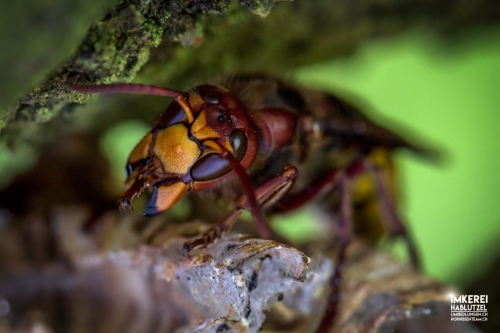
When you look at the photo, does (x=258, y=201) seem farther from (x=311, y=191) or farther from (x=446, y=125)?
(x=446, y=125)

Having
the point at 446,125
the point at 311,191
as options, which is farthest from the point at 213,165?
the point at 446,125

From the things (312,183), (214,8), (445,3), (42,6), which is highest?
(445,3)

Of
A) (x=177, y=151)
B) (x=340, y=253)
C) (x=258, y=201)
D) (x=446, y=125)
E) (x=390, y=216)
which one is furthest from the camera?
(x=446, y=125)

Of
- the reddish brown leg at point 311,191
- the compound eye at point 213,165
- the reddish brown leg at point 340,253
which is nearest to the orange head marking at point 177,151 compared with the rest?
the compound eye at point 213,165

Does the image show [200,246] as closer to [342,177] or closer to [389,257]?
[342,177]

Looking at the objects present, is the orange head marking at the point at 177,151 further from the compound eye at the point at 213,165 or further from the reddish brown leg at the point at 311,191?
the reddish brown leg at the point at 311,191

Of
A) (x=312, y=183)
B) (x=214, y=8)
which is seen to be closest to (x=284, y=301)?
(x=312, y=183)

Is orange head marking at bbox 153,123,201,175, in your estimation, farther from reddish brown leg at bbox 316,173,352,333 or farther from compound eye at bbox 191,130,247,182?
reddish brown leg at bbox 316,173,352,333
